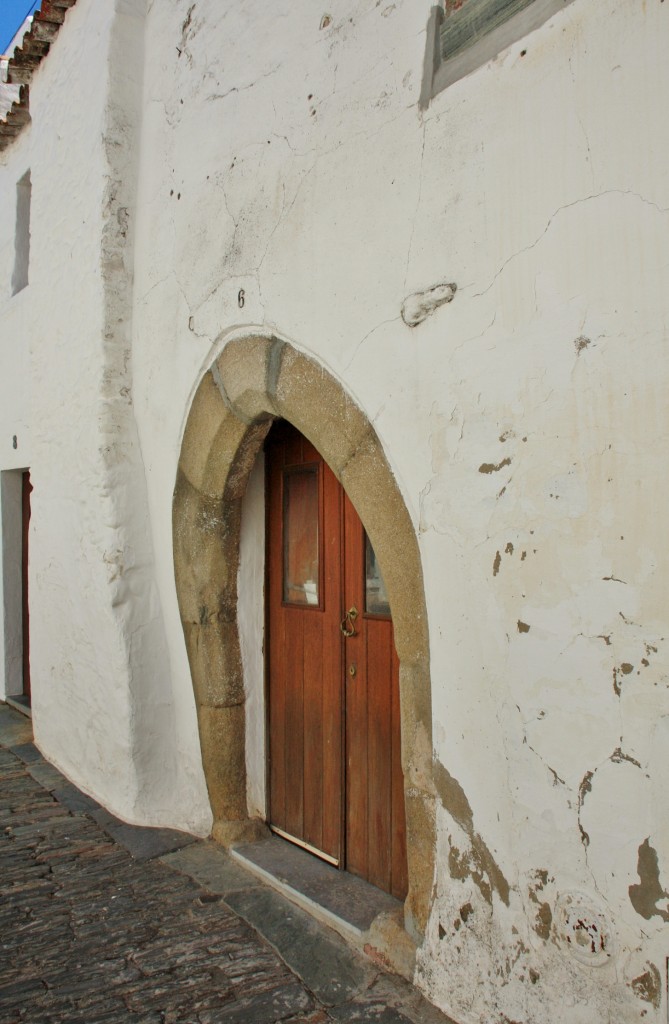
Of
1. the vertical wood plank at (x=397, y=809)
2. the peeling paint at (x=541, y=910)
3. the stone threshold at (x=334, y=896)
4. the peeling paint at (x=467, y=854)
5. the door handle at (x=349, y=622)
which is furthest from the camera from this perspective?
the door handle at (x=349, y=622)

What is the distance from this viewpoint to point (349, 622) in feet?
9.61

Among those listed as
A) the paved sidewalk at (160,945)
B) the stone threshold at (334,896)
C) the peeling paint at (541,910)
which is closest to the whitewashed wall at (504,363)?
the peeling paint at (541,910)

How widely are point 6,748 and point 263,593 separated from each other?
254 cm

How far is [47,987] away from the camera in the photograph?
236cm

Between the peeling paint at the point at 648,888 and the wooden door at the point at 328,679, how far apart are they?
1.13m

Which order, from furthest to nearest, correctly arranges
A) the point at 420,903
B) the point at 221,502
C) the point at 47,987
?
the point at 221,502 < the point at 47,987 < the point at 420,903

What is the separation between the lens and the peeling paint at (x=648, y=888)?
158 centimetres

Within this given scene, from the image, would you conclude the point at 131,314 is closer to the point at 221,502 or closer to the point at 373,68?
the point at 221,502

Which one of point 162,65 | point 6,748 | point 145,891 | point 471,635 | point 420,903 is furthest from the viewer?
point 6,748

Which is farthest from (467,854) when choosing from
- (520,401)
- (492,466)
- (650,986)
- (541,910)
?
(520,401)

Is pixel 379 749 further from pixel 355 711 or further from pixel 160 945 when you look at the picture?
pixel 160 945

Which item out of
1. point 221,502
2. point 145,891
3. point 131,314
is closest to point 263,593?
point 221,502

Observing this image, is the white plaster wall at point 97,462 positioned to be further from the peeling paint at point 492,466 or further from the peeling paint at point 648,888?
the peeling paint at point 648,888

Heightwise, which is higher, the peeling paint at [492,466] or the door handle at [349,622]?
the peeling paint at [492,466]
